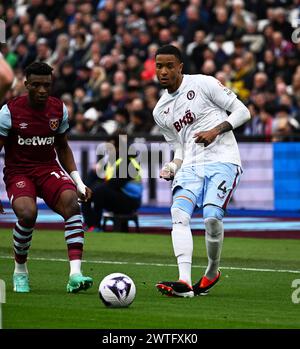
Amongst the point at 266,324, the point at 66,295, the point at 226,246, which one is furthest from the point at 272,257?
the point at 266,324

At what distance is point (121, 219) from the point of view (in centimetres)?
1975

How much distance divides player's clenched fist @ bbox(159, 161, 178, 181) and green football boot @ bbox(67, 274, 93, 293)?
1215 mm

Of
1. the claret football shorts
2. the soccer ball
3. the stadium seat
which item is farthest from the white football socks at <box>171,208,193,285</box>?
the stadium seat

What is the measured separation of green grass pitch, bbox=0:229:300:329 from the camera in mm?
9680

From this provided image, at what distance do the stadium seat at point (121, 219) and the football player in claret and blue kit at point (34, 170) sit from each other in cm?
726

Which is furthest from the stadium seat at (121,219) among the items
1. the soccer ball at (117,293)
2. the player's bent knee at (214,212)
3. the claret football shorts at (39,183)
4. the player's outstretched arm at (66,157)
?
the soccer ball at (117,293)

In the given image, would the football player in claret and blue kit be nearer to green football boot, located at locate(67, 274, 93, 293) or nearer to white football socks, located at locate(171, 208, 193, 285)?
green football boot, located at locate(67, 274, 93, 293)

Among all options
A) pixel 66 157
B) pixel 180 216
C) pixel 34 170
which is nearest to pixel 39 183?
pixel 34 170

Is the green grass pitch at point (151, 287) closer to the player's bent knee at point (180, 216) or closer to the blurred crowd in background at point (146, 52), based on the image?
the player's bent knee at point (180, 216)

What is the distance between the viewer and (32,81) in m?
12.1

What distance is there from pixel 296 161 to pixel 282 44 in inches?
131

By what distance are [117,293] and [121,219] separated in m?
9.05

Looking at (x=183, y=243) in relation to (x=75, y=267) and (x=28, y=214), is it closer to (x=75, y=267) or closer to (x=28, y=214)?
(x=75, y=267)
